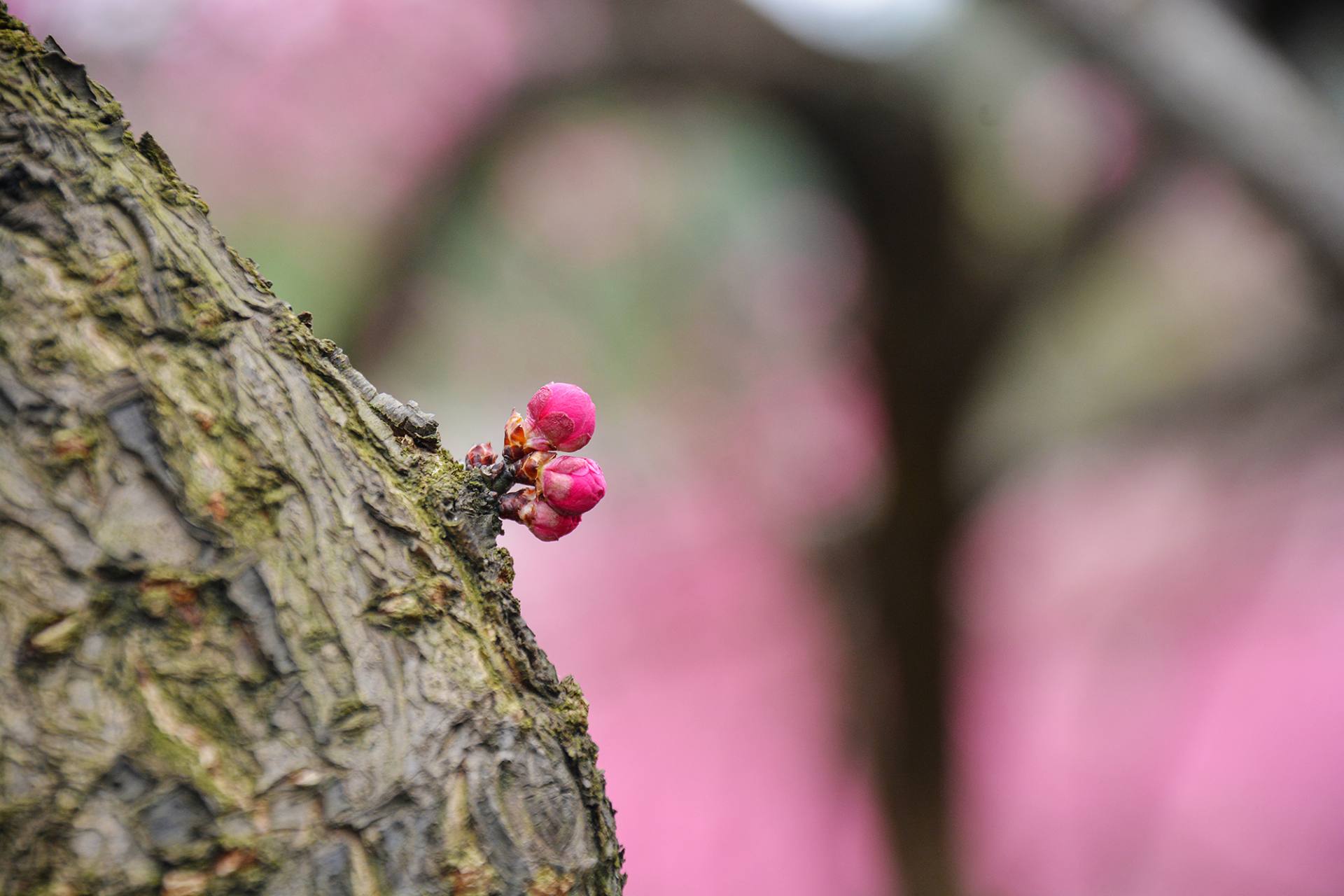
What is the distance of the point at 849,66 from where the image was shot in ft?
4.89

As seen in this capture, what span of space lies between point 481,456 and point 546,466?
0.09 ft

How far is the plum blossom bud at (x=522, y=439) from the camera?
1.20 ft

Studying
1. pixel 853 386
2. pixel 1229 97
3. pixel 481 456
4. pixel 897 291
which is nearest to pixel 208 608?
pixel 481 456

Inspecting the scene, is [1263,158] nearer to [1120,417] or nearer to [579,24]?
[1120,417]

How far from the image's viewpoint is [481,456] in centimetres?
37

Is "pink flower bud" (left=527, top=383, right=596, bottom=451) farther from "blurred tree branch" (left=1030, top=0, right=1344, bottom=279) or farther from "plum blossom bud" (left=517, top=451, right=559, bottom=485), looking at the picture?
"blurred tree branch" (left=1030, top=0, right=1344, bottom=279)

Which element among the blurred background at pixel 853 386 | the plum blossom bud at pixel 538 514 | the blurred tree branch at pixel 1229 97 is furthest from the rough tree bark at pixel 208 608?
the blurred background at pixel 853 386

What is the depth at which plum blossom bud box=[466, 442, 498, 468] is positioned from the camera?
0.37 meters

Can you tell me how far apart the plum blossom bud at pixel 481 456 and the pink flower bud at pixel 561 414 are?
20 millimetres

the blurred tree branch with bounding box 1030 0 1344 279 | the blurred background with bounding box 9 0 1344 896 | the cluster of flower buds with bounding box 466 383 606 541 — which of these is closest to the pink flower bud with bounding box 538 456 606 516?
the cluster of flower buds with bounding box 466 383 606 541

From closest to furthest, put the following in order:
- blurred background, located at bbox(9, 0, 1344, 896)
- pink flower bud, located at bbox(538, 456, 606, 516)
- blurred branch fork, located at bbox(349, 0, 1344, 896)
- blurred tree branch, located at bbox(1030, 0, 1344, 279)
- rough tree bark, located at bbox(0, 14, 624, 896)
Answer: rough tree bark, located at bbox(0, 14, 624, 896)
pink flower bud, located at bbox(538, 456, 606, 516)
blurred tree branch, located at bbox(1030, 0, 1344, 279)
blurred branch fork, located at bbox(349, 0, 1344, 896)
blurred background, located at bbox(9, 0, 1344, 896)

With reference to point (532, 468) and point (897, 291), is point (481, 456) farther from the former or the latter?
point (897, 291)

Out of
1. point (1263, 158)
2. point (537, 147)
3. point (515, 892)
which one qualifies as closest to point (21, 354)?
point (515, 892)

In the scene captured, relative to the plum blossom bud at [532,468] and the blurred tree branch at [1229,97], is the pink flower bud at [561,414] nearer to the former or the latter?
the plum blossom bud at [532,468]
